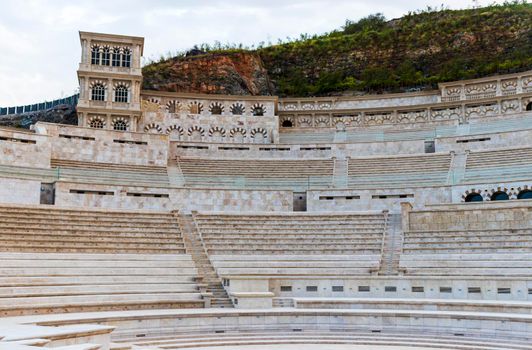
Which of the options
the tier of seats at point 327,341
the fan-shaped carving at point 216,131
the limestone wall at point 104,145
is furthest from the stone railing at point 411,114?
the tier of seats at point 327,341

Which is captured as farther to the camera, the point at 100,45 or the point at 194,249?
the point at 100,45

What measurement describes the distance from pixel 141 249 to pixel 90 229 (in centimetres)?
235

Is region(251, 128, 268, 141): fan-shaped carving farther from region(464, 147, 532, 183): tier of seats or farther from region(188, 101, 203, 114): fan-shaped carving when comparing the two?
region(464, 147, 532, 183): tier of seats

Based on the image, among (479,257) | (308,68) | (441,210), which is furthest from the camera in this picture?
(308,68)

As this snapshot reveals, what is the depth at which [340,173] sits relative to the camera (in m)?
35.7

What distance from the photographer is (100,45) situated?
42.0 m

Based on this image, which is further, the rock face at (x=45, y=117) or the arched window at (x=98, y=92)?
the rock face at (x=45, y=117)

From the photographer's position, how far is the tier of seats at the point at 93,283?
19359 mm

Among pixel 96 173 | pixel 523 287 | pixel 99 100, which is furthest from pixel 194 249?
pixel 99 100

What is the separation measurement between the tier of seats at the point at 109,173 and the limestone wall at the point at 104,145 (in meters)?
0.75

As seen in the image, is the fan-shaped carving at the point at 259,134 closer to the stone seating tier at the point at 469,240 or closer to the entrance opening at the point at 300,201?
the entrance opening at the point at 300,201

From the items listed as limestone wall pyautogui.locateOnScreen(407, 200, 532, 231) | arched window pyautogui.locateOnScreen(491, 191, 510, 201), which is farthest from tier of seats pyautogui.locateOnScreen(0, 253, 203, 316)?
arched window pyautogui.locateOnScreen(491, 191, 510, 201)

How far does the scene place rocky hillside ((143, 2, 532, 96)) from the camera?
53.0 metres

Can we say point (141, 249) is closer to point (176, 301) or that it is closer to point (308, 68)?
A: point (176, 301)
